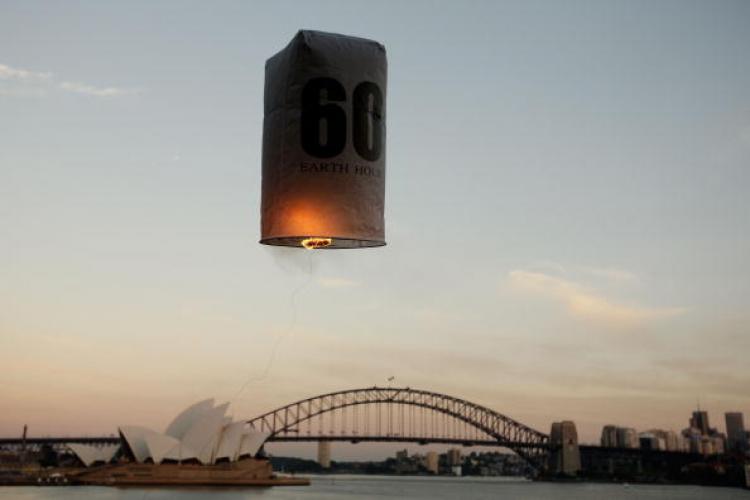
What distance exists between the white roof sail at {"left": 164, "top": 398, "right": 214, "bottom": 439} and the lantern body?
63.1m

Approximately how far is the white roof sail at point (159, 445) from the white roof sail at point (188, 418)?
1.39 meters

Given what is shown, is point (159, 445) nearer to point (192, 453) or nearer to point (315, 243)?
point (192, 453)

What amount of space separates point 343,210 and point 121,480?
70317mm

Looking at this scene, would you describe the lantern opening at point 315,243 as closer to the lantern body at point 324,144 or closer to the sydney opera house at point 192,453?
the lantern body at point 324,144

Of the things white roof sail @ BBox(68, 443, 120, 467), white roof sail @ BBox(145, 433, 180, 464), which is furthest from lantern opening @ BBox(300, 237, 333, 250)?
white roof sail @ BBox(68, 443, 120, 467)

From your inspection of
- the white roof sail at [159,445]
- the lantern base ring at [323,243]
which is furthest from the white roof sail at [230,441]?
the lantern base ring at [323,243]

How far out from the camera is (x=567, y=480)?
10312 centimetres

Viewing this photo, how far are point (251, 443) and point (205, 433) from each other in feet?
23.5

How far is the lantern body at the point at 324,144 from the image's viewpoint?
18.9 ft

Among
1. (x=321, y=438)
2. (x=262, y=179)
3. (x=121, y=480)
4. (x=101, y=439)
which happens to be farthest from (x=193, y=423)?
→ (x=262, y=179)

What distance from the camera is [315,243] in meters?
6.09

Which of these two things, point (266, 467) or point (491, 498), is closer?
point (491, 498)

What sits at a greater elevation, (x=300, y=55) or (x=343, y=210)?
(x=300, y=55)

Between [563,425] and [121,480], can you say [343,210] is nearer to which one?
[121,480]
